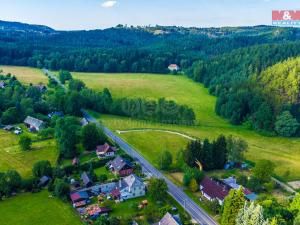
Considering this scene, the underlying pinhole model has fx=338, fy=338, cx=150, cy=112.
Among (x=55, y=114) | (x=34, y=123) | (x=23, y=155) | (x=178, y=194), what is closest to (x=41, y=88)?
(x=55, y=114)

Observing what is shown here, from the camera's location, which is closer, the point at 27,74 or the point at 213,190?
the point at 213,190

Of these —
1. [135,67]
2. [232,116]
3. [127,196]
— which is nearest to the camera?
[127,196]

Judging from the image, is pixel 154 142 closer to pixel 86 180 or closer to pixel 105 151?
pixel 105 151

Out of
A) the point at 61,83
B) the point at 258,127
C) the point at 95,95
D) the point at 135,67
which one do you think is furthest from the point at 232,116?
the point at 135,67

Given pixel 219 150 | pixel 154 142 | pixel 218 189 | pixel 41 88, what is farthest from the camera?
pixel 41 88

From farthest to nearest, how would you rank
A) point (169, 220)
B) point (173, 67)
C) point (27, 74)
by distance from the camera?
point (173, 67) → point (27, 74) → point (169, 220)

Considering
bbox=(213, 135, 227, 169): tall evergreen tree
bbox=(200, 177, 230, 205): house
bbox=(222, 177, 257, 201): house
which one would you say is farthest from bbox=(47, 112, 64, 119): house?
bbox=(222, 177, 257, 201): house

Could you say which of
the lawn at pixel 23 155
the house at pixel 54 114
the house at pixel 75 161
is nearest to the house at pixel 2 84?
the house at pixel 54 114

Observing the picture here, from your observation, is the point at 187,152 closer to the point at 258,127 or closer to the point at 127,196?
the point at 127,196
